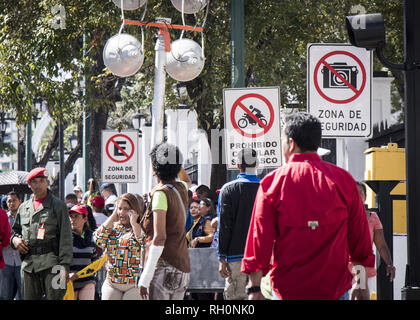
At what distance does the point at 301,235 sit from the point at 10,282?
7.71 metres

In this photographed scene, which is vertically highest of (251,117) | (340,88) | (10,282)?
(340,88)

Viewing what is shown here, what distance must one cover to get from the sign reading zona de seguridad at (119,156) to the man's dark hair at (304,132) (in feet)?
40.6

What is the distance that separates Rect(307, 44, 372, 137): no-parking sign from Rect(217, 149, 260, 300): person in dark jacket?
96 centimetres

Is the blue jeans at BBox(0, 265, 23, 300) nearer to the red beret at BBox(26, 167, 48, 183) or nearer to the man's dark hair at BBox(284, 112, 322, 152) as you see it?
the red beret at BBox(26, 167, 48, 183)

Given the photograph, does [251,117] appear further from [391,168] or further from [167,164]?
[167,164]

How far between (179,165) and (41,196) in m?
2.38

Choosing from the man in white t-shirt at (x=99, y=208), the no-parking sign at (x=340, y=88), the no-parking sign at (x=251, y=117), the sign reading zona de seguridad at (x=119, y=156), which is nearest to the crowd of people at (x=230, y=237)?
the no-parking sign at (x=340, y=88)

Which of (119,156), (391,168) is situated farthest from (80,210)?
(119,156)

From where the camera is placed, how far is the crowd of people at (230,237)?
15.3 ft

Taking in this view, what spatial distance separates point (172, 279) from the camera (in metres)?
6.64

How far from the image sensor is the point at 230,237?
8055 millimetres

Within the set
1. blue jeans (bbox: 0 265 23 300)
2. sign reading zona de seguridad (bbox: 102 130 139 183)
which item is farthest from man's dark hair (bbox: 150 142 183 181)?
sign reading zona de seguridad (bbox: 102 130 139 183)
